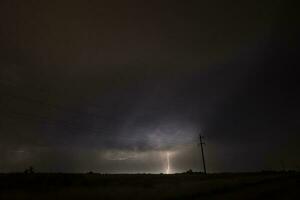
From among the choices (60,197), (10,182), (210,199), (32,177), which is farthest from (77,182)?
(210,199)

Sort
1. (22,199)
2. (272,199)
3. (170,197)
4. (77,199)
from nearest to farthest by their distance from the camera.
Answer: (22,199) < (77,199) < (272,199) < (170,197)

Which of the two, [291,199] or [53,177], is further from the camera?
[53,177]

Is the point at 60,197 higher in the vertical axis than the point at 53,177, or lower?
lower

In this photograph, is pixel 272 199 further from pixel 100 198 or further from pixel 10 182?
pixel 10 182

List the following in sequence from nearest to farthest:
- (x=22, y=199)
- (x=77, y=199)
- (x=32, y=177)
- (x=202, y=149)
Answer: (x=22, y=199) → (x=77, y=199) → (x=32, y=177) → (x=202, y=149)

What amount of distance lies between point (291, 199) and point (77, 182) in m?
24.4

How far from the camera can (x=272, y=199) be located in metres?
20.0

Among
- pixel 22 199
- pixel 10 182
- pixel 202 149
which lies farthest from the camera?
pixel 202 149

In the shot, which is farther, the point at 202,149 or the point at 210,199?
the point at 202,149

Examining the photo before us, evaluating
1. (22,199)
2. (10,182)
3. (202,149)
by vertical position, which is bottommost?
(22,199)

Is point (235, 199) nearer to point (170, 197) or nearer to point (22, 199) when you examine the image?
point (170, 197)

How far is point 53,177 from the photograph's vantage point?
30.8 metres

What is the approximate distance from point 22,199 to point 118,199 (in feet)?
24.4

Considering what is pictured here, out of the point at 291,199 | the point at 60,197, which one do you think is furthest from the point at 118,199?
the point at 291,199
